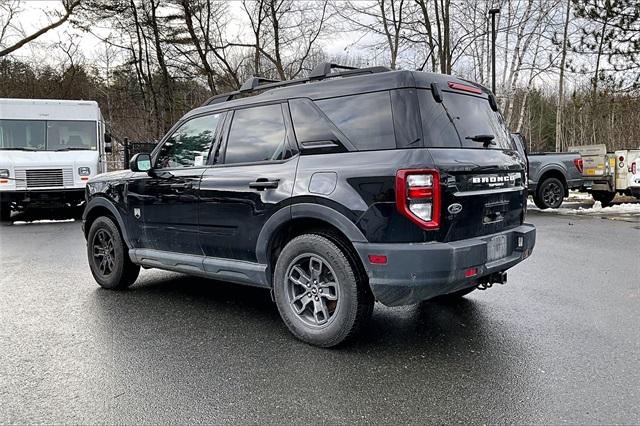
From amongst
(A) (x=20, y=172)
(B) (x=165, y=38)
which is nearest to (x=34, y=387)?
(A) (x=20, y=172)

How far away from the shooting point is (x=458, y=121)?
388 cm

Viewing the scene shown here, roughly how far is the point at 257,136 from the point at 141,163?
146cm

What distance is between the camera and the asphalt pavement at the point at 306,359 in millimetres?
2934

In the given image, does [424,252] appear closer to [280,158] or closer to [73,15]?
[280,158]

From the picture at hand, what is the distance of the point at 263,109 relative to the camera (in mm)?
4371

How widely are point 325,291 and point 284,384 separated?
0.83 m

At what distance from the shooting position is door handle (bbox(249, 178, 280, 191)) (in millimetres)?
4012

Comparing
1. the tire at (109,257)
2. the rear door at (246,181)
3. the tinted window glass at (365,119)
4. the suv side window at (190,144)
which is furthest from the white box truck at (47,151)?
the tinted window glass at (365,119)

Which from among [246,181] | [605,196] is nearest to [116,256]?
[246,181]

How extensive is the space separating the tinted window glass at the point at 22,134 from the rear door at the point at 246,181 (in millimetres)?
10489

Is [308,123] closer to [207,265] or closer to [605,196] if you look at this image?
[207,265]

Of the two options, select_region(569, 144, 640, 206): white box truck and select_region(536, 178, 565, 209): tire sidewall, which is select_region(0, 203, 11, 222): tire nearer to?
select_region(536, 178, 565, 209): tire sidewall

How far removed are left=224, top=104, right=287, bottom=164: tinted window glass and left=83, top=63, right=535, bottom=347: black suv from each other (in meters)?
0.01

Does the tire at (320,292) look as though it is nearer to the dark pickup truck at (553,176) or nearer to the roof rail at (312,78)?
the roof rail at (312,78)
